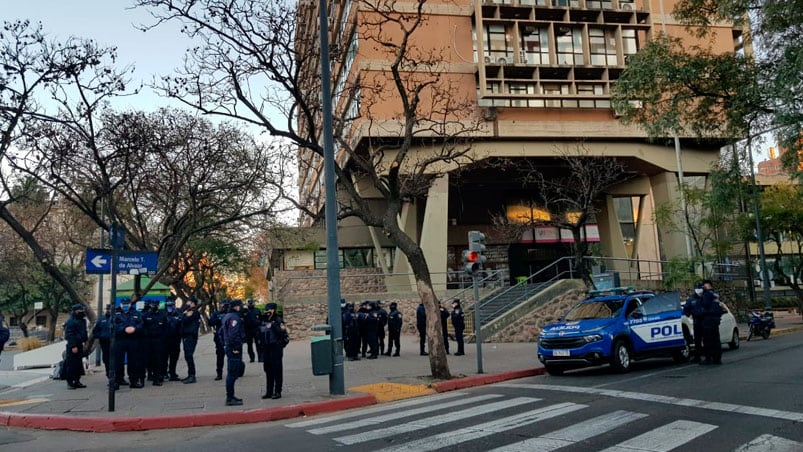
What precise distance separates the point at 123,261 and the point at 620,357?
10571 millimetres

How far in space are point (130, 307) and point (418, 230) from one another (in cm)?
2647

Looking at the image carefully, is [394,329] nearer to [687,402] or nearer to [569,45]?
[687,402]

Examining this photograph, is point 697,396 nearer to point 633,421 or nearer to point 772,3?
point 633,421

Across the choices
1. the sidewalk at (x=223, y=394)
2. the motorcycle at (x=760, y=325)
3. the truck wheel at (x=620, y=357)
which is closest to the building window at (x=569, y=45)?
the motorcycle at (x=760, y=325)

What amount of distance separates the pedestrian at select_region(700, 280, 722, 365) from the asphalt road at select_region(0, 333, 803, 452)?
197 centimetres

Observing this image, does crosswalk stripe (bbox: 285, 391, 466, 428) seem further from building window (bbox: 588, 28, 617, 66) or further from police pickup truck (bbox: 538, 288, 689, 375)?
building window (bbox: 588, 28, 617, 66)

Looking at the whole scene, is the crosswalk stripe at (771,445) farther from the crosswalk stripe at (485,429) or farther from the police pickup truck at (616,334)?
the police pickup truck at (616,334)

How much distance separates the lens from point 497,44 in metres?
32.4

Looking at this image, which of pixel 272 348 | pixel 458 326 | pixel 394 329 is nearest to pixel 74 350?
pixel 272 348

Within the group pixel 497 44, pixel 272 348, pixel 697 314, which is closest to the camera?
pixel 272 348

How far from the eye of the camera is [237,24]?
1329 centimetres

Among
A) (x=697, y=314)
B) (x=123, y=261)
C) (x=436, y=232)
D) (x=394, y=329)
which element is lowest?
(x=394, y=329)

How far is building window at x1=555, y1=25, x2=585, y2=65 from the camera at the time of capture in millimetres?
32938

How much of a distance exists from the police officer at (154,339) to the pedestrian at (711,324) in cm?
1226
